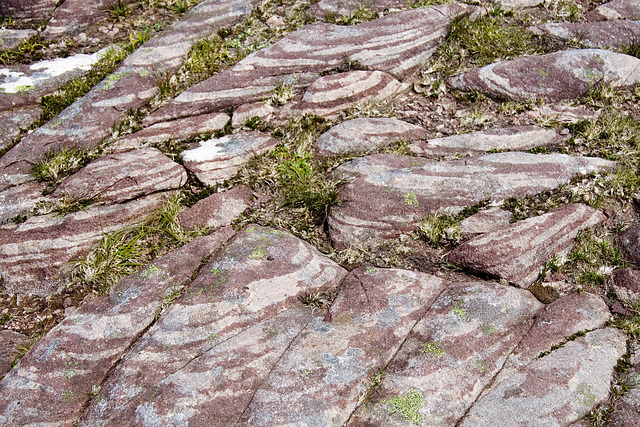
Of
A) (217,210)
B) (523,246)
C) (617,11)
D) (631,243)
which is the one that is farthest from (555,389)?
(617,11)

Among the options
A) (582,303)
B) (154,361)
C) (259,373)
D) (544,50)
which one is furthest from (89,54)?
(582,303)

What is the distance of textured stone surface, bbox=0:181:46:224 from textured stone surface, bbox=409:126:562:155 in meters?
3.77

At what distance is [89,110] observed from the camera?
20.5 ft

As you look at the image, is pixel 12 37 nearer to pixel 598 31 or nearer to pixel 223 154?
pixel 223 154

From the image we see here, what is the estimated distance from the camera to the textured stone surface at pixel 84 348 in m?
4.11

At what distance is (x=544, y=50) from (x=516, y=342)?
14.0 feet

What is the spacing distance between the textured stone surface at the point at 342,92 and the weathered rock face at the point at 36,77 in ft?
8.66

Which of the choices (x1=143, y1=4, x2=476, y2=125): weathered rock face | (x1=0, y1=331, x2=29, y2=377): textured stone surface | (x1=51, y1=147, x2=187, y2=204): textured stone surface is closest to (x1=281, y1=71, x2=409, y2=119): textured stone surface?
(x1=143, y1=4, x2=476, y2=125): weathered rock face

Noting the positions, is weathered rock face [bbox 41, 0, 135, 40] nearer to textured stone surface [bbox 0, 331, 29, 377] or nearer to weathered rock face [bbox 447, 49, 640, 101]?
textured stone surface [bbox 0, 331, 29, 377]

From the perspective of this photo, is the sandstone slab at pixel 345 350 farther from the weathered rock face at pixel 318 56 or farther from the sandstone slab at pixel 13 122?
the sandstone slab at pixel 13 122

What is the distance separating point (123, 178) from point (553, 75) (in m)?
4.86

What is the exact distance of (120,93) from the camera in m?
6.44

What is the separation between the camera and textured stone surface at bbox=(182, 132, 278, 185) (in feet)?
19.2

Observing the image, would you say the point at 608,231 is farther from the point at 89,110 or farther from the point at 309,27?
the point at 89,110
